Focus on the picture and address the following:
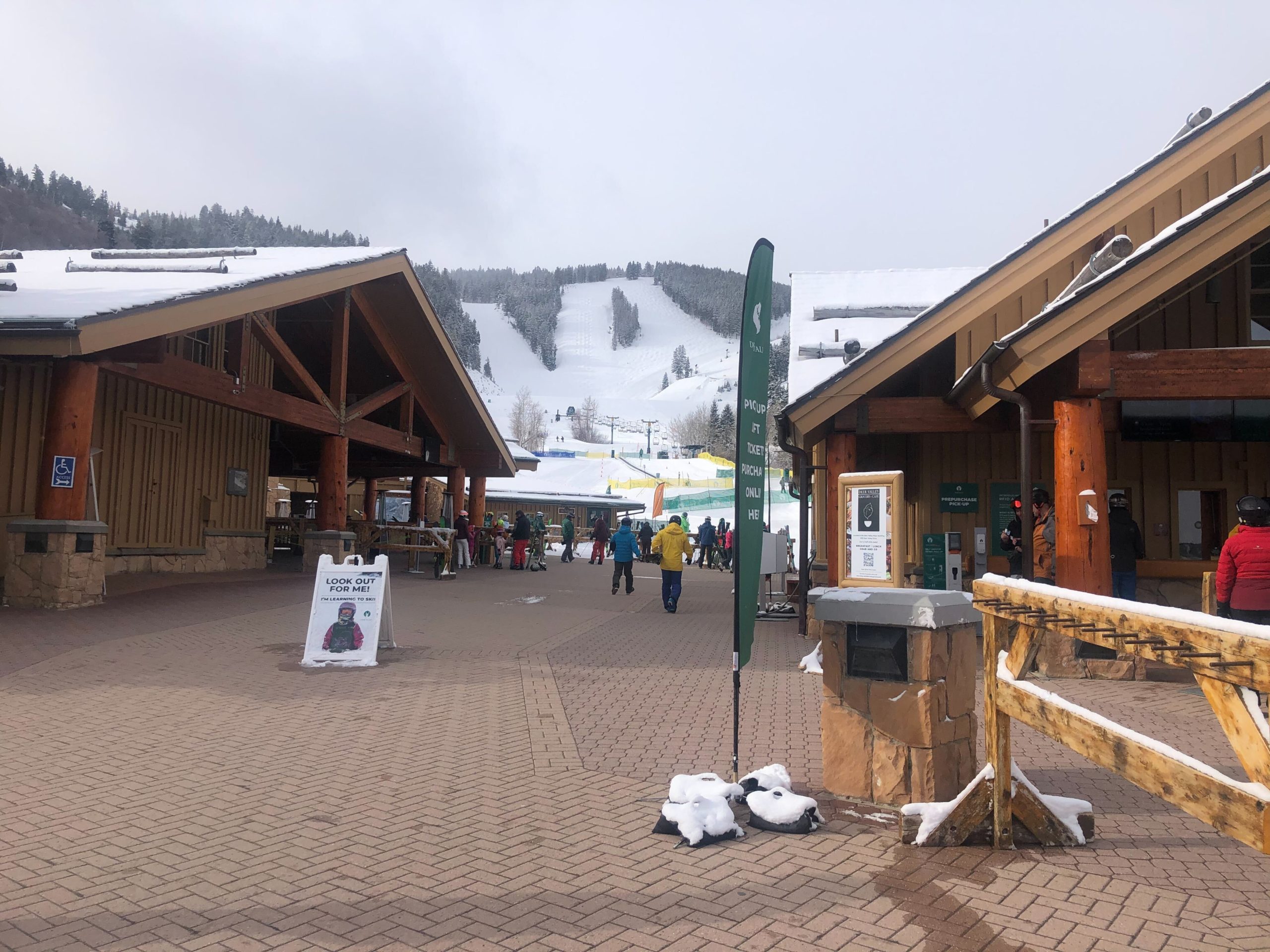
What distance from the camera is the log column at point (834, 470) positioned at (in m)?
11.5

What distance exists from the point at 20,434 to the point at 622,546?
9811mm

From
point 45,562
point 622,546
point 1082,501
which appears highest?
point 1082,501

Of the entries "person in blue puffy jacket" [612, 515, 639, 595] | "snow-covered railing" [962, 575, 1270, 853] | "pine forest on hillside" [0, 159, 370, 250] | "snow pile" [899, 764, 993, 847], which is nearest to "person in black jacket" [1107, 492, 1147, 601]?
"snow-covered railing" [962, 575, 1270, 853]

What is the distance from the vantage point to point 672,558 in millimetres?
15023

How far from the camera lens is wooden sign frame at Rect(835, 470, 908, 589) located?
24.0 ft

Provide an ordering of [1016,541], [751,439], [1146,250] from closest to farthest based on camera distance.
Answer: [751,439], [1146,250], [1016,541]

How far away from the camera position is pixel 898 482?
732 cm

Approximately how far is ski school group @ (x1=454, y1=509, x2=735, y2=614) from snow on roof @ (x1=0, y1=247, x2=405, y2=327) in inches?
272

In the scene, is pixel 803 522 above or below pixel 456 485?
below

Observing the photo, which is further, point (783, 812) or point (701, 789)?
point (701, 789)

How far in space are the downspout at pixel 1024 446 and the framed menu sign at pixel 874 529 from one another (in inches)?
94.0

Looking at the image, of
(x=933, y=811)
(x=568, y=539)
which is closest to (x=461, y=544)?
(x=568, y=539)

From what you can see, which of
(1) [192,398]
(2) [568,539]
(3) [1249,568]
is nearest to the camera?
(3) [1249,568]

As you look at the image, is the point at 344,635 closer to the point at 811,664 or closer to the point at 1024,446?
the point at 811,664
